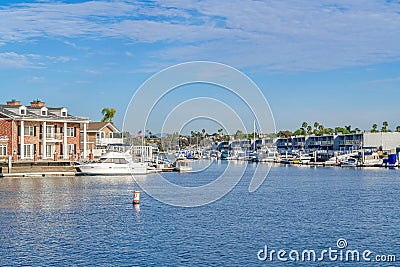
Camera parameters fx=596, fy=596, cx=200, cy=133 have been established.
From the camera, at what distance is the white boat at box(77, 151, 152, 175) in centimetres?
8756

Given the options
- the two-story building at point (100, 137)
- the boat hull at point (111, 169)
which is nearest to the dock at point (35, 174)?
the boat hull at point (111, 169)

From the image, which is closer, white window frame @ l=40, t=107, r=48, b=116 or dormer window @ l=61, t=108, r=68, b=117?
white window frame @ l=40, t=107, r=48, b=116

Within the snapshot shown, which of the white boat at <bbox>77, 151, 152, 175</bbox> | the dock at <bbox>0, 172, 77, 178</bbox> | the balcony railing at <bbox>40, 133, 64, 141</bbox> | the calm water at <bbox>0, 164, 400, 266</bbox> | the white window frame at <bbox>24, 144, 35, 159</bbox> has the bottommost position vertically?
the calm water at <bbox>0, 164, 400, 266</bbox>

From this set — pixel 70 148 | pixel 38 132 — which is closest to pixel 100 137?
pixel 70 148

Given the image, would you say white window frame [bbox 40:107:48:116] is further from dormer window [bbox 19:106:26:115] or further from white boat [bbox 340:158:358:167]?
white boat [bbox 340:158:358:167]

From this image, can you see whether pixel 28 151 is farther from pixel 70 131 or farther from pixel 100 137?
pixel 100 137

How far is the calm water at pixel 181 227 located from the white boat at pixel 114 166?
2439 centimetres

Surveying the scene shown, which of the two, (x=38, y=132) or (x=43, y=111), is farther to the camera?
(x=43, y=111)

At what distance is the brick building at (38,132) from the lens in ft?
286

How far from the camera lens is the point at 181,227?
131 feet

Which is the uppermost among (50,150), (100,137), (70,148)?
(100,137)

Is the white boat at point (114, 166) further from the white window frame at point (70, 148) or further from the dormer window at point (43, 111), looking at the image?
the dormer window at point (43, 111)

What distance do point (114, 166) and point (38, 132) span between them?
501 inches

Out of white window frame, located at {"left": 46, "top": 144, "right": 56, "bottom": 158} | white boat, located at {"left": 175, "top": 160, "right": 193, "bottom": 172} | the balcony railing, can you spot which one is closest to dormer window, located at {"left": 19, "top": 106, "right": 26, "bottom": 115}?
the balcony railing
